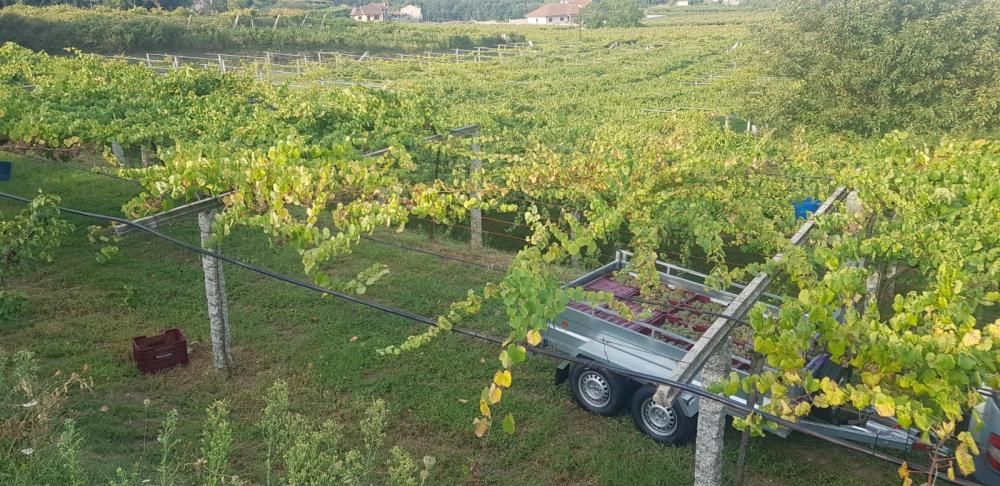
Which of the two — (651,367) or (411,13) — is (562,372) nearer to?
(651,367)

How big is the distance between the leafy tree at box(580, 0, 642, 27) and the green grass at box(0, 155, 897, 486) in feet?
235

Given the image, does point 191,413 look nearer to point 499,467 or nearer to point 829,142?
point 499,467

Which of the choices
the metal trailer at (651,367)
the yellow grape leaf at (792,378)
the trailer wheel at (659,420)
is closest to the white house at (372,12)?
the metal trailer at (651,367)

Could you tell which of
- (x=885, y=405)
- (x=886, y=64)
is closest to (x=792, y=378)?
(x=885, y=405)

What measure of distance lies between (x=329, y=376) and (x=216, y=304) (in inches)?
50.9

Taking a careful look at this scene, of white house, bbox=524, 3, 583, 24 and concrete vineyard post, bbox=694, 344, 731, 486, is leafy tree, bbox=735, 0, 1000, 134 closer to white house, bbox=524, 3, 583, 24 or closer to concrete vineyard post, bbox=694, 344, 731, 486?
concrete vineyard post, bbox=694, 344, 731, 486

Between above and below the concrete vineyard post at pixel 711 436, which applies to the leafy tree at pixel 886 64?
above

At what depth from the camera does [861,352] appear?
366 centimetres

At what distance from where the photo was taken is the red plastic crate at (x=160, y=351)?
719 centimetres

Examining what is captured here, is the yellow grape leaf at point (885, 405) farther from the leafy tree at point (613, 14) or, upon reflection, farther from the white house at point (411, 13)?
the white house at point (411, 13)

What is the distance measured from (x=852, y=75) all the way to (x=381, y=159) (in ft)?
45.1

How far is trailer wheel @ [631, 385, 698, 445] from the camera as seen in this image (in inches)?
246

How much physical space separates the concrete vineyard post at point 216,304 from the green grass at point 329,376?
19 centimetres

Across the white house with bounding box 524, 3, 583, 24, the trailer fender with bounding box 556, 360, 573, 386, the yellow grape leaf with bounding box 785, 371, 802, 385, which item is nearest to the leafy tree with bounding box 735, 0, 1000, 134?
the trailer fender with bounding box 556, 360, 573, 386
